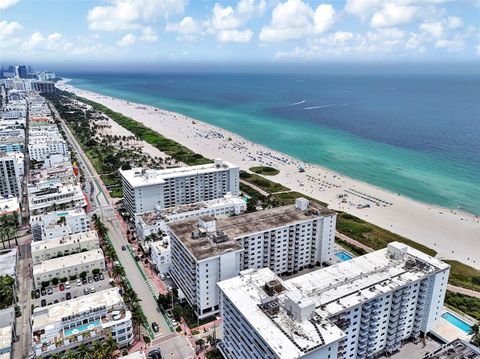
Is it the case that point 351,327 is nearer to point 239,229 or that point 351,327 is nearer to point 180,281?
point 239,229

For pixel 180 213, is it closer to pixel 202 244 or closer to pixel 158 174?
pixel 158 174

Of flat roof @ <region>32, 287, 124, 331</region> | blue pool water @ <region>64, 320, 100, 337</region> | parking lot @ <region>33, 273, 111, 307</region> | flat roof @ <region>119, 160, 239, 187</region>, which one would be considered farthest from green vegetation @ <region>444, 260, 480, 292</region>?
parking lot @ <region>33, 273, 111, 307</region>

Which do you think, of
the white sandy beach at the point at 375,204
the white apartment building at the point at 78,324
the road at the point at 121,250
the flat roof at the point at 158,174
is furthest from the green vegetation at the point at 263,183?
the white apartment building at the point at 78,324

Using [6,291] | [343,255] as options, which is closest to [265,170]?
[343,255]

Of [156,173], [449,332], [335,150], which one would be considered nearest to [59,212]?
[156,173]

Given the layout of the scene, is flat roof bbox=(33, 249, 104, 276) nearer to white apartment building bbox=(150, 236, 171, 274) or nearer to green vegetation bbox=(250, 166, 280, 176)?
white apartment building bbox=(150, 236, 171, 274)

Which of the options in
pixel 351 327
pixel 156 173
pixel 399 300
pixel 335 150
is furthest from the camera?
pixel 335 150

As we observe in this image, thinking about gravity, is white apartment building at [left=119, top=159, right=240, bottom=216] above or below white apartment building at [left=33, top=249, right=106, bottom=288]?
above
